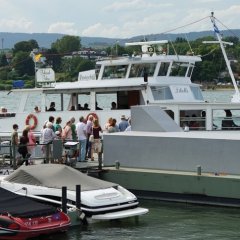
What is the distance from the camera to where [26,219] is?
15281 mm

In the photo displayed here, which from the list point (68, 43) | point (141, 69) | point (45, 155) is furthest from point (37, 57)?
point (68, 43)

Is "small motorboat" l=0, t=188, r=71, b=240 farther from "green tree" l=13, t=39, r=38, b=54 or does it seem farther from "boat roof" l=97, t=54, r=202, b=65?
"green tree" l=13, t=39, r=38, b=54

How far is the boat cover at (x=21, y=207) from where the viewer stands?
50.4ft

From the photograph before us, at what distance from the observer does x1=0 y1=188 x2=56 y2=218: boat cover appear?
15359 millimetres

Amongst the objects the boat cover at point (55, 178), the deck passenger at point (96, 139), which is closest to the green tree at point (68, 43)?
the deck passenger at point (96, 139)

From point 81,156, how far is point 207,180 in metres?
4.67

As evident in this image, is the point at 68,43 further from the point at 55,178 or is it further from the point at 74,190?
the point at 74,190

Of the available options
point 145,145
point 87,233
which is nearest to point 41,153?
point 145,145

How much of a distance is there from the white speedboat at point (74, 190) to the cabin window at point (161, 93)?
9.17 metres

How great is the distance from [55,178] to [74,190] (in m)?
0.73

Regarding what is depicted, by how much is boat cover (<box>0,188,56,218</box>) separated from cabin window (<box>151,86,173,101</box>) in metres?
11.2

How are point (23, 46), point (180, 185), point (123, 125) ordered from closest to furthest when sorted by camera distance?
point (180, 185)
point (123, 125)
point (23, 46)

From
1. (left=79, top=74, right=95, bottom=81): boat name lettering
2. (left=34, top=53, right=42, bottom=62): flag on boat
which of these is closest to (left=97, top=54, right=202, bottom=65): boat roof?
(left=79, top=74, right=95, bottom=81): boat name lettering

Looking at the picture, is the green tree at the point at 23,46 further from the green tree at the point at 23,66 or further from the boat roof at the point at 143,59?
the boat roof at the point at 143,59
